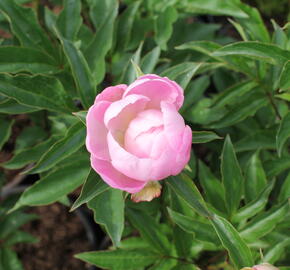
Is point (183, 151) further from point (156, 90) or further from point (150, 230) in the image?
point (150, 230)

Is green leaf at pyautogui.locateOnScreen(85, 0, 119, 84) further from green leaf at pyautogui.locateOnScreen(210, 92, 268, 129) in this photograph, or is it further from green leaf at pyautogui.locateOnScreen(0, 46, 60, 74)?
green leaf at pyautogui.locateOnScreen(210, 92, 268, 129)

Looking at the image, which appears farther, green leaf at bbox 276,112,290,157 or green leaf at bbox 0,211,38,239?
green leaf at bbox 0,211,38,239

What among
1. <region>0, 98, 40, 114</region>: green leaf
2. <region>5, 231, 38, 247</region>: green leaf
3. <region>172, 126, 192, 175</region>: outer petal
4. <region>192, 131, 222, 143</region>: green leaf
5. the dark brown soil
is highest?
<region>172, 126, 192, 175</region>: outer petal

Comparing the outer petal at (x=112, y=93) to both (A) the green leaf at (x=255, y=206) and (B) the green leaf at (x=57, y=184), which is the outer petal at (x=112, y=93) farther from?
(A) the green leaf at (x=255, y=206)

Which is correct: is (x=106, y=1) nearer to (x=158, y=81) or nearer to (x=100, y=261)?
(x=158, y=81)

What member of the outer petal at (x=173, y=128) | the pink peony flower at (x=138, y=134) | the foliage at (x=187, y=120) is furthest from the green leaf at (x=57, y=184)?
the outer petal at (x=173, y=128)

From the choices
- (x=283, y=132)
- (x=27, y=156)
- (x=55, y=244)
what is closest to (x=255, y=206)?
(x=283, y=132)

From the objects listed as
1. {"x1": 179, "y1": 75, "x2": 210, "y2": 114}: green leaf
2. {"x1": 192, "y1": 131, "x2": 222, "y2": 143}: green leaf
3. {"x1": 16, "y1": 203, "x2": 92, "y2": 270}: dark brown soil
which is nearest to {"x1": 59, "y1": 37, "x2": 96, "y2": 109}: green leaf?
{"x1": 192, "y1": 131, "x2": 222, "y2": 143}: green leaf

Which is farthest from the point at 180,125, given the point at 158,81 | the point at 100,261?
the point at 100,261
